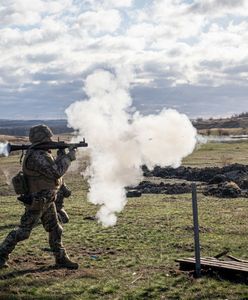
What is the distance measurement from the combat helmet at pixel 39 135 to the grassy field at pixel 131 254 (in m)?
3.08

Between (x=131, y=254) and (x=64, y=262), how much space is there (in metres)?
2.51

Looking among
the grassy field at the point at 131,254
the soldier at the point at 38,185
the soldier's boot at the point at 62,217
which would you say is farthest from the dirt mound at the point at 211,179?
the soldier at the point at 38,185

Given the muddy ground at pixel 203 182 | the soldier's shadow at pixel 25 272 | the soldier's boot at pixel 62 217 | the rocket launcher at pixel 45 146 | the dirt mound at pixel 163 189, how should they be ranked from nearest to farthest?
1. the soldier's shadow at pixel 25 272
2. the rocket launcher at pixel 45 146
3. the soldier's boot at pixel 62 217
4. the muddy ground at pixel 203 182
5. the dirt mound at pixel 163 189

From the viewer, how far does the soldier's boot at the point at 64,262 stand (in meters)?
12.4

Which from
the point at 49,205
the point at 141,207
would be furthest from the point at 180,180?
the point at 49,205

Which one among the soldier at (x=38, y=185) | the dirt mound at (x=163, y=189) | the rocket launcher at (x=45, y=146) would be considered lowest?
the dirt mound at (x=163, y=189)

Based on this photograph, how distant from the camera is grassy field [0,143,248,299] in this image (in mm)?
10578

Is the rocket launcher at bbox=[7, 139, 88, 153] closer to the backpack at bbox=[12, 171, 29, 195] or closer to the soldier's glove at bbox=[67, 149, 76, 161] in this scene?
the soldier's glove at bbox=[67, 149, 76, 161]

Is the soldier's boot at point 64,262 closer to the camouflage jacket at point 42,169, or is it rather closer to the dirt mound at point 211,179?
the camouflage jacket at point 42,169

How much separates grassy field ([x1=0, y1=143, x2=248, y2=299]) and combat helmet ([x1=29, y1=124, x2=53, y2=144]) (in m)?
3.08

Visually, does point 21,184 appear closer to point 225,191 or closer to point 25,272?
point 25,272

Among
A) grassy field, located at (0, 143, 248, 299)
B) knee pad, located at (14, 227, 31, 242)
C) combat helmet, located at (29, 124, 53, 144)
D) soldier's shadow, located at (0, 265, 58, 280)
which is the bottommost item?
grassy field, located at (0, 143, 248, 299)

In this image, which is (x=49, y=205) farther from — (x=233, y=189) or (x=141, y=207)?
(x=233, y=189)

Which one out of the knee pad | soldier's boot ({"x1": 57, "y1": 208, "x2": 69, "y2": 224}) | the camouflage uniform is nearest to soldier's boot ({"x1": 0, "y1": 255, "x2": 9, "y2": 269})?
the knee pad
